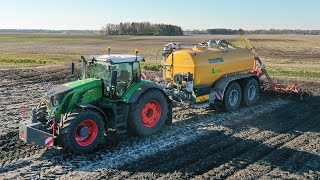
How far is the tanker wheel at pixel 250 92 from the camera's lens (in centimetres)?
1360

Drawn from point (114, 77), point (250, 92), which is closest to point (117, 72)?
point (114, 77)

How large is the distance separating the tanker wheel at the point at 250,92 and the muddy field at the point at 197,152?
938mm

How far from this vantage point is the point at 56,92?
859cm

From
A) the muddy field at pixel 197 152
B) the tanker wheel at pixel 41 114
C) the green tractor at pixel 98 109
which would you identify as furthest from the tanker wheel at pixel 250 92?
the tanker wheel at pixel 41 114

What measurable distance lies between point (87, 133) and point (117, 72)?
181cm

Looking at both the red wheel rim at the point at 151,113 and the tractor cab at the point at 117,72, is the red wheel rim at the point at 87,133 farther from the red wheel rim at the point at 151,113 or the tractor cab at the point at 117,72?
the red wheel rim at the point at 151,113

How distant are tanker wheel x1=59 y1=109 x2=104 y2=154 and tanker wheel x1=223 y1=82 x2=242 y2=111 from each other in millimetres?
5715

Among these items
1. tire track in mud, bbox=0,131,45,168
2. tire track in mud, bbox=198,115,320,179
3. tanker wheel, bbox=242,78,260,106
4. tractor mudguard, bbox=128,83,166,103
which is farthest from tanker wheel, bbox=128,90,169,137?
tanker wheel, bbox=242,78,260,106

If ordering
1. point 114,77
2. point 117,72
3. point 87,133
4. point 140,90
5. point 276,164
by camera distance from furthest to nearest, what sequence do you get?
Answer: point 140,90, point 117,72, point 114,77, point 87,133, point 276,164

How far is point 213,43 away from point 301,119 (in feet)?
14.1

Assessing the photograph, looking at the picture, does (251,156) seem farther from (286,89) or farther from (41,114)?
(286,89)

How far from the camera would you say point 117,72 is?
9133mm

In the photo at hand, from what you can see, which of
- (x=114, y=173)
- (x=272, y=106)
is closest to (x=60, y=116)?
(x=114, y=173)

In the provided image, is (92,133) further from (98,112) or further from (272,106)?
(272,106)
